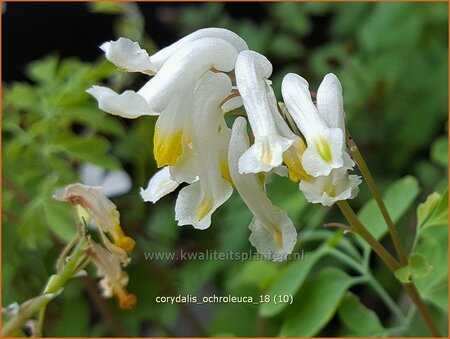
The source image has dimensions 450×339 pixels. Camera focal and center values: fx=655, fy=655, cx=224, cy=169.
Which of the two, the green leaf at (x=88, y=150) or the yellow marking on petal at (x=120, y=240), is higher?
the yellow marking on petal at (x=120, y=240)

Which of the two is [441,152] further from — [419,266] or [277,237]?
[277,237]

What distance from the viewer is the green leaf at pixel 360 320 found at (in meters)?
0.80

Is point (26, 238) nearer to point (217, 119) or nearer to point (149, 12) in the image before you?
point (217, 119)

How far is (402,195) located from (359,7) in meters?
0.78

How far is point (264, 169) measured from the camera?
49 centimetres

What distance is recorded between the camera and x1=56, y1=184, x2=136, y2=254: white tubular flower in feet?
2.18

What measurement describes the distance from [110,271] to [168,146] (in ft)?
0.66

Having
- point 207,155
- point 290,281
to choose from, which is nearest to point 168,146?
point 207,155

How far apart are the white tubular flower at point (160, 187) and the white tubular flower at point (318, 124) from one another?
0.46 feet

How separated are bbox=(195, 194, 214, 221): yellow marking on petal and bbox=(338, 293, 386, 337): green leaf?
1.06 ft

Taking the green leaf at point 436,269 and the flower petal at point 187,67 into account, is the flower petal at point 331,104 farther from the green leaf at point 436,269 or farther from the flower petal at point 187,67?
the green leaf at point 436,269

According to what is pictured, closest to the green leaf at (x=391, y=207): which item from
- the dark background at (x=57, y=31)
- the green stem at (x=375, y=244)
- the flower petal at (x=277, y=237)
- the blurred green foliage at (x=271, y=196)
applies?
the blurred green foliage at (x=271, y=196)

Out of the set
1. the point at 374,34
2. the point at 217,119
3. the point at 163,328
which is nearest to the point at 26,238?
the point at 163,328

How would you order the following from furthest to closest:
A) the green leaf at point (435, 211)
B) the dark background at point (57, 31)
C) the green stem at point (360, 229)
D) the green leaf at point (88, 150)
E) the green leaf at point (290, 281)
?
the dark background at point (57, 31)
the green leaf at point (88, 150)
the green leaf at point (290, 281)
the green leaf at point (435, 211)
the green stem at point (360, 229)
